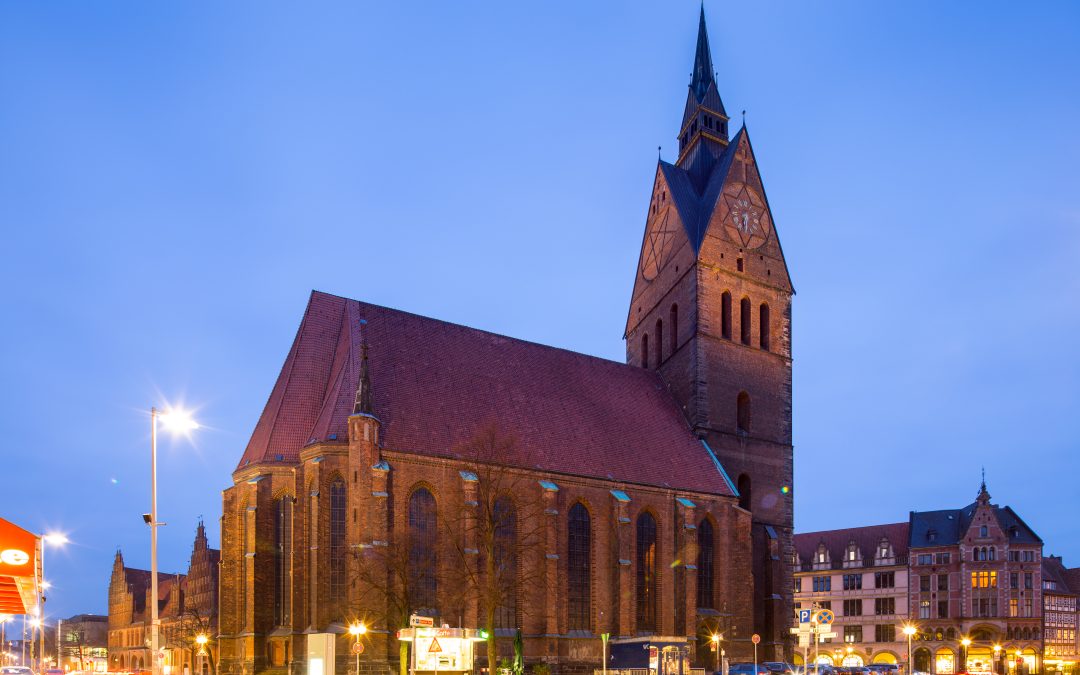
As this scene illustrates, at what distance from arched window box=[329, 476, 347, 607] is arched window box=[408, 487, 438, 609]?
8.75ft

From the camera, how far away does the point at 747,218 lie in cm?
5156

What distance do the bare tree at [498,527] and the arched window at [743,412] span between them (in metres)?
15.1

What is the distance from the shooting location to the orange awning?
7.03 m

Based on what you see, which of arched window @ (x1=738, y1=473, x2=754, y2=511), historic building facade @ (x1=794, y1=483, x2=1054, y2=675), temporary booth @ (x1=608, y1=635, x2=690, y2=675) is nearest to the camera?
temporary booth @ (x1=608, y1=635, x2=690, y2=675)

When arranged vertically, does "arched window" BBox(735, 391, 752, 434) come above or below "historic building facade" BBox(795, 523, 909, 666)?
above

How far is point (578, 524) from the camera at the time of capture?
4094cm

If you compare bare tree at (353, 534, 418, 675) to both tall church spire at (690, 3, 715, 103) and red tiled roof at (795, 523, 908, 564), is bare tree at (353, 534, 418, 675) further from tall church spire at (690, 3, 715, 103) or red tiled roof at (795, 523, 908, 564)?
red tiled roof at (795, 523, 908, 564)

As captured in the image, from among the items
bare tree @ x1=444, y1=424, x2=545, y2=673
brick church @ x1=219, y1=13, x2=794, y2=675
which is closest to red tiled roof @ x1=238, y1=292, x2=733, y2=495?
brick church @ x1=219, y1=13, x2=794, y2=675

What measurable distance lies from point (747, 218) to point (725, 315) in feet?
20.4

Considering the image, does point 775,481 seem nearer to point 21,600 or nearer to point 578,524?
point 578,524

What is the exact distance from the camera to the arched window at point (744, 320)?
5038cm

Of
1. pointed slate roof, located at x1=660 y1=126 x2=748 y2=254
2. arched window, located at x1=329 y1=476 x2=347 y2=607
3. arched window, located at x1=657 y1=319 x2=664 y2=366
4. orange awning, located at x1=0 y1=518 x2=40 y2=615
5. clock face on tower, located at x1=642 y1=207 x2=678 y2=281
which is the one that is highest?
pointed slate roof, located at x1=660 y1=126 x2=748 y2=254

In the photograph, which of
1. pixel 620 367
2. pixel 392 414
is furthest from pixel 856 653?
pixel 392 414

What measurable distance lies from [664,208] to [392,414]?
2385 cm
